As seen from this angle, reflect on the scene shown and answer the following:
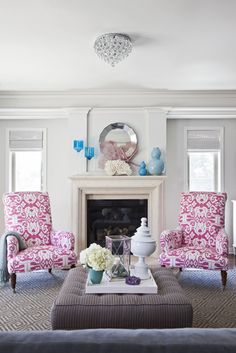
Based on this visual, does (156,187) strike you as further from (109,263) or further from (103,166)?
(109,263)

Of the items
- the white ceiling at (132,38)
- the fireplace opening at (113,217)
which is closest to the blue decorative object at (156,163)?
the fireplace opening at (113,217)

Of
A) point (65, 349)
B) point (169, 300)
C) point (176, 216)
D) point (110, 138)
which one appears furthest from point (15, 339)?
point (176, 216)

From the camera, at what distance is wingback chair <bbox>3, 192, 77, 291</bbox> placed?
3.48 m

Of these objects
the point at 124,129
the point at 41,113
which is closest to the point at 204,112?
the point at 124,129

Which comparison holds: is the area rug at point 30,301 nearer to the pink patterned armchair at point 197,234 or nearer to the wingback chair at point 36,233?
the wingback chair at point 36,233

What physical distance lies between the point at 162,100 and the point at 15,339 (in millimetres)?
4510

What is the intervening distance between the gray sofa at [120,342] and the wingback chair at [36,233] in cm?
260

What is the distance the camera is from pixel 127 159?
498cm

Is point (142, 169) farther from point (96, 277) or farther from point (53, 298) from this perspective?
point (96, 277)

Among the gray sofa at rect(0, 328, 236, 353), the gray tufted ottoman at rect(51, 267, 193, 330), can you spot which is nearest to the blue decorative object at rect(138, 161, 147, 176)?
the gray tufted ottoman at rect(51, 267, 193, 330)

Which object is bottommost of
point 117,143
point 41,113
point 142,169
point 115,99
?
point 142,169

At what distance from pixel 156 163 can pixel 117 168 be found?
571 millimetres

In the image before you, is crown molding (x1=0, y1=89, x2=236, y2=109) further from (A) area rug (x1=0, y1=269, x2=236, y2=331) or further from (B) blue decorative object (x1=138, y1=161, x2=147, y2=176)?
(A) area rug (x1=0, y1=269, x2=236, y2=331)

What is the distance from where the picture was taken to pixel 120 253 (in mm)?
2686
